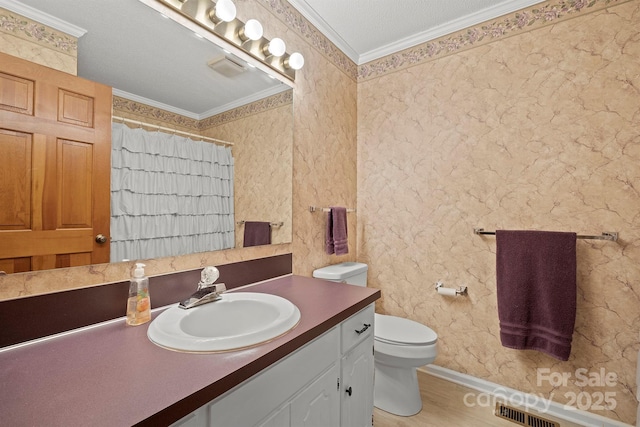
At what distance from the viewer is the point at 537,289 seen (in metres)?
1.63

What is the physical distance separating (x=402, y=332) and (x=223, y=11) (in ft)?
6.13

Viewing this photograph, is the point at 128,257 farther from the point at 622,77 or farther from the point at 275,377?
the point at 622,77

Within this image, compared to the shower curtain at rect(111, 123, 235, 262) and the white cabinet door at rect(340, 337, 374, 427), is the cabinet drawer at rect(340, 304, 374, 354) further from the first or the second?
the shower curtain at rect(111, 123, 235, 262)

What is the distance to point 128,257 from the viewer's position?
101 cm

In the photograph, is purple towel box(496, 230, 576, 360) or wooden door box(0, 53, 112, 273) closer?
wooden door box(0, 53, 112, 273)

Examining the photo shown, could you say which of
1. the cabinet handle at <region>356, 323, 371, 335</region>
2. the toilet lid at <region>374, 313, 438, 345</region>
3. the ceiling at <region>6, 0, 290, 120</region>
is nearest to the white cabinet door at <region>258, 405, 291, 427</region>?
the cabinet handle at <region>356, 323, 371, 335</region>

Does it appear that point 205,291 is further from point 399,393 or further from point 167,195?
point 399,393

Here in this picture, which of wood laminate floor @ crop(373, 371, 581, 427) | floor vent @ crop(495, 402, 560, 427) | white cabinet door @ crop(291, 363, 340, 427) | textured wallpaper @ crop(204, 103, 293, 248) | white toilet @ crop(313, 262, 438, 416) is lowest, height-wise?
wood laminate floor @ crop(373, 371, 581, 427)

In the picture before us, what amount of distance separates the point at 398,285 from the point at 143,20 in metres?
2.09

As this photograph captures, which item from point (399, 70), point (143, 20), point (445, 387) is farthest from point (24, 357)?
point (399, 70)

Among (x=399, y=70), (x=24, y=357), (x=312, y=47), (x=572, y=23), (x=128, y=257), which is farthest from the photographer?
(x=399, y=70)

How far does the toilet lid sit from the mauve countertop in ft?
2.82

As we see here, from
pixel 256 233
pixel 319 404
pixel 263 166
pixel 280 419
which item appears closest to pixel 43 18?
pixel 263 166

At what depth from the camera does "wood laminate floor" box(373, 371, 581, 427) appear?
159 centimetres
